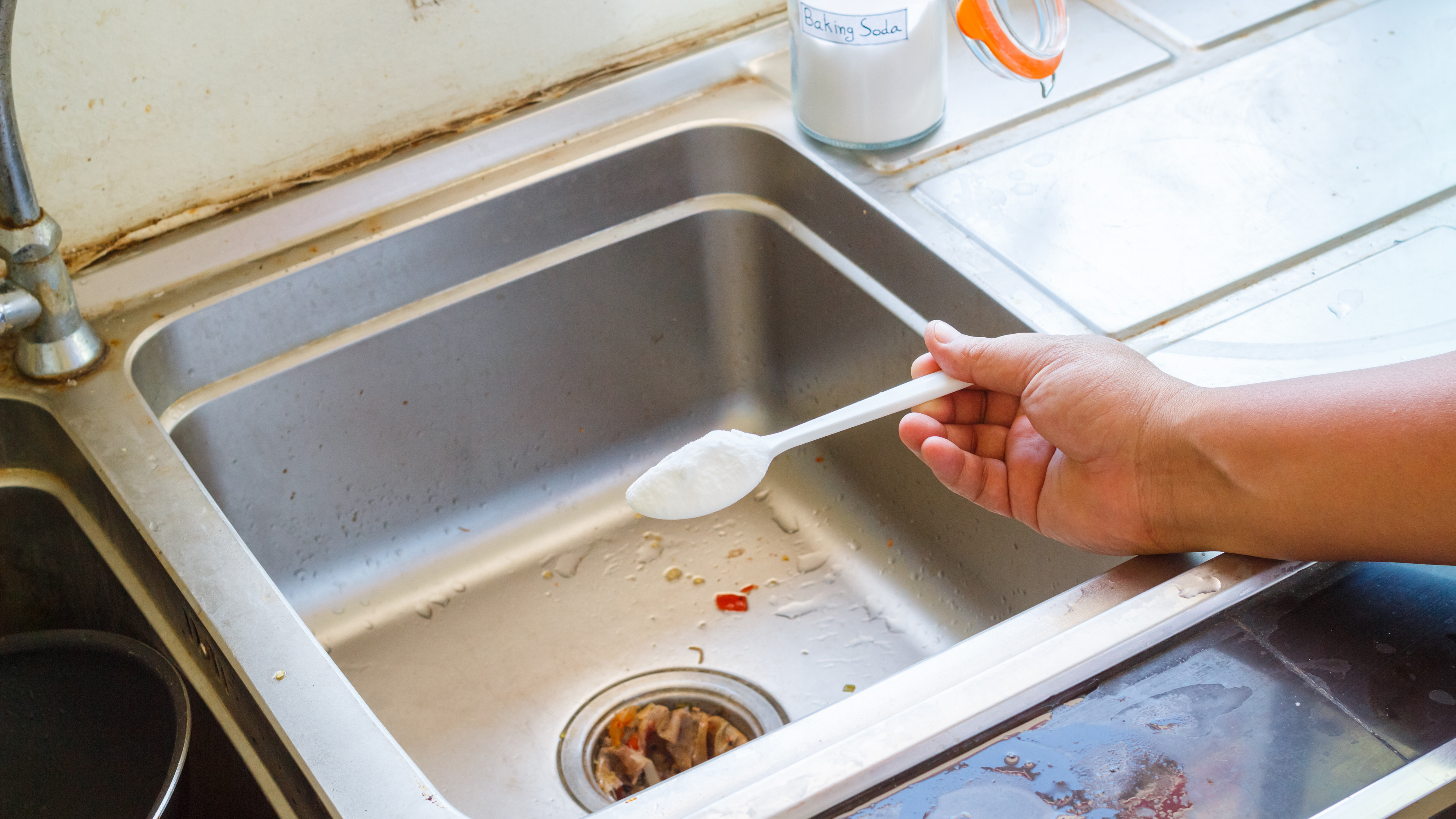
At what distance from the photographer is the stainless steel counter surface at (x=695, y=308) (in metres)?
0.87

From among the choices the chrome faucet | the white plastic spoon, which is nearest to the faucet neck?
the chrome faucet

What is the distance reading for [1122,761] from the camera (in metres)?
0.58

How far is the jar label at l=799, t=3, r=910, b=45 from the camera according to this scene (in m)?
0.93

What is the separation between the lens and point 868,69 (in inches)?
38.5

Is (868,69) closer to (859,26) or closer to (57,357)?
(859,26)

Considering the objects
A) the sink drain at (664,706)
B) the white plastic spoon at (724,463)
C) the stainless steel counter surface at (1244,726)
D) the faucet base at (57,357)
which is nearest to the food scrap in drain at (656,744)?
the sink drain at (664,706)

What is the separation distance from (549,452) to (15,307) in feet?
1.42

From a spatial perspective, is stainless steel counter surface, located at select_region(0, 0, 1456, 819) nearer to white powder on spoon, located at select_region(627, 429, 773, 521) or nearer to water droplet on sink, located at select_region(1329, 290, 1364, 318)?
water droplet on sink, located at select_region(1329, 290, 1364, 318)

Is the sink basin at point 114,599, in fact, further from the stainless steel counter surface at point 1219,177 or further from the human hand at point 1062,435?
the stainless steel counter surface at point 1219,177

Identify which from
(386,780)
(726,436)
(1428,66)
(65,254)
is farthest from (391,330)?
(1428,66)

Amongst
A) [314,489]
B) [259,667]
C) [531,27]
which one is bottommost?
[314,489]

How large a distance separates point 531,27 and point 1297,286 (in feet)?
2.13

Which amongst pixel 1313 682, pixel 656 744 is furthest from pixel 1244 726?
pixel 656 744

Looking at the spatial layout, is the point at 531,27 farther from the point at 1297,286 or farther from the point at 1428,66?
the point at 1428,66
